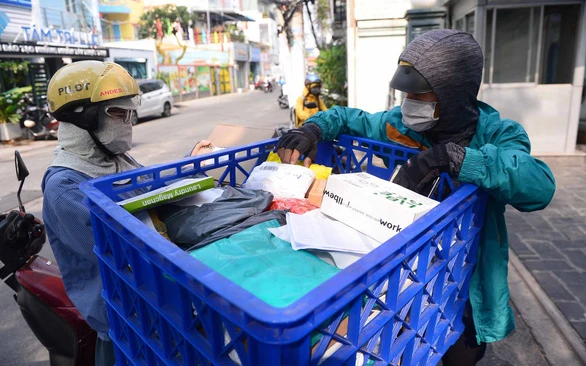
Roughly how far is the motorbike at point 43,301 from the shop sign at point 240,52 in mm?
40928

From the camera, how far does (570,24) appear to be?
7277 millimetres

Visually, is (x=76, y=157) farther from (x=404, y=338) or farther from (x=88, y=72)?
(x=404, y=338)

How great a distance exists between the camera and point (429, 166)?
5.20 feet

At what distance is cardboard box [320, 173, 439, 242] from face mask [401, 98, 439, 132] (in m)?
0.35

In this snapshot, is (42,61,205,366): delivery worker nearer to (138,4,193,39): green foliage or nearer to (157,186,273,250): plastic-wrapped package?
(157,186,273,250): plastic-wrapped package

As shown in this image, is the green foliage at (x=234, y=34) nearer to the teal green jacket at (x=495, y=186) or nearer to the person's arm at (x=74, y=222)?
the teal green jacket at (x=495, y=186)

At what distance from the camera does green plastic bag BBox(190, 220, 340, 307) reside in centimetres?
104

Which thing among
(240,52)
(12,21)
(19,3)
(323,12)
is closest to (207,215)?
(12,21)

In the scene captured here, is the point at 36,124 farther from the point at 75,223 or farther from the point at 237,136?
the point at 75,223

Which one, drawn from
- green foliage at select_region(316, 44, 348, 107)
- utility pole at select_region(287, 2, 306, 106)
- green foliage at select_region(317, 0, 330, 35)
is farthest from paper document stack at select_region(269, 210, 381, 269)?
green foliage at select_region(317, 0, 330, 35)

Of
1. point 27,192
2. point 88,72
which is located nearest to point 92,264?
point 88,72

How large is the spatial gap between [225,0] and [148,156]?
1793 inches

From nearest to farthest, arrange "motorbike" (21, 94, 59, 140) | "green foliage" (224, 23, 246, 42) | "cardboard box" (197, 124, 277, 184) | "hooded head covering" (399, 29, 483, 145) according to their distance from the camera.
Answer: "hooded head covering" (399, 29, 483, 145) → "cardboard box" (197, 124, 277, 184) → "motorbike" (21, 94, 59, 140) → "green foliage" (224, 23, 246, 42)

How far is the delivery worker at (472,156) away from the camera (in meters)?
1.45
